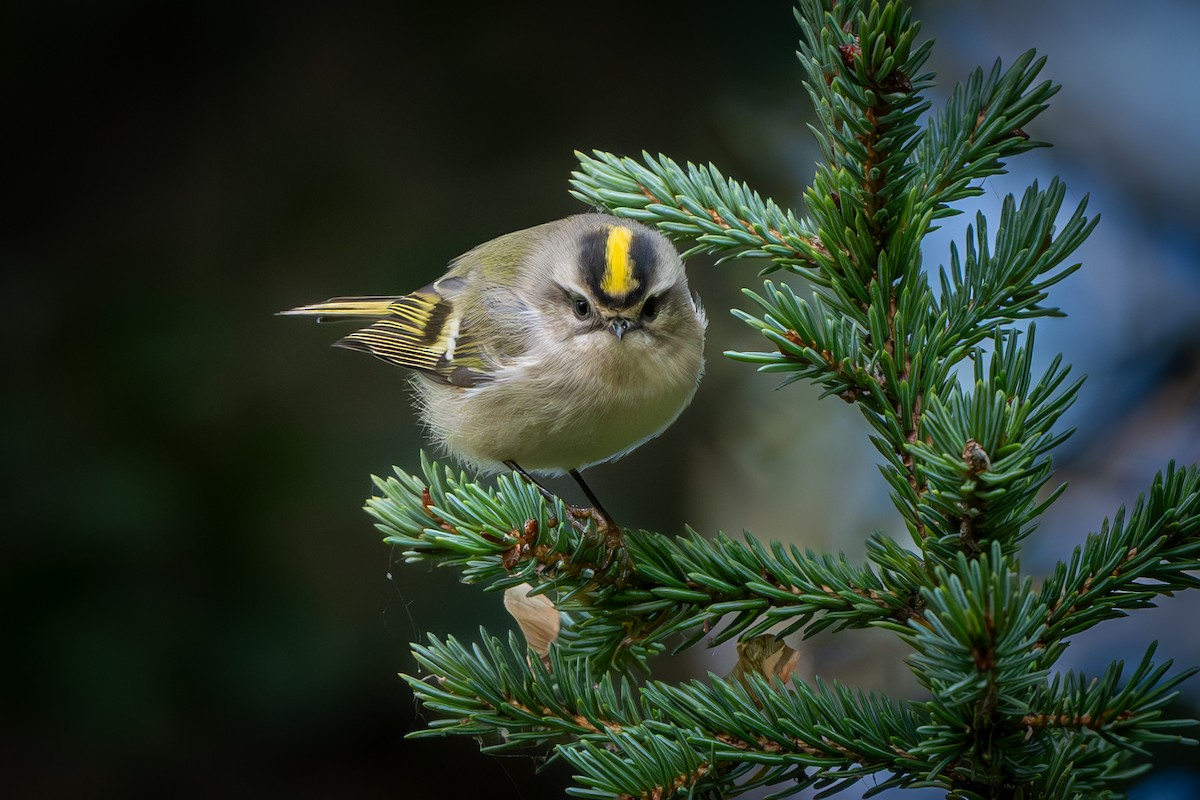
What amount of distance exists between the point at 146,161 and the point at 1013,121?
1927 millimetres

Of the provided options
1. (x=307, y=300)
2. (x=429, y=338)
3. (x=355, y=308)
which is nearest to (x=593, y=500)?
(x=429, y=338)

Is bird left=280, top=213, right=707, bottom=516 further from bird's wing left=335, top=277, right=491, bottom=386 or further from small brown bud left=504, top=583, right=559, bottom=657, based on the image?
small brown bud left=504, top=583, right=559, bottom=657

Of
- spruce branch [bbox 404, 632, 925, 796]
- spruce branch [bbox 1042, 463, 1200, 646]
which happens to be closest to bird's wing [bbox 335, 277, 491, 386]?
spruce branch [bbox 404, 632, 925, 796]

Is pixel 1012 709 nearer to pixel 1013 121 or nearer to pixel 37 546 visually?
pixel 1013 121

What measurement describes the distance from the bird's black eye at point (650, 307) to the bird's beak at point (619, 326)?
0.12 ft

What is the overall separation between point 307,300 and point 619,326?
3.36 ft

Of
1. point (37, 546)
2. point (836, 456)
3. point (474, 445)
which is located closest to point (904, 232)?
point (474, 445)

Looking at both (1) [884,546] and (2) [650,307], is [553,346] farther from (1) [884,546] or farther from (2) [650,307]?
(1) [884,546]

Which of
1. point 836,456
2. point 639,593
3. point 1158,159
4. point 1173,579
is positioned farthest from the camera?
point 836,456

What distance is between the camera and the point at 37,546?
1.88m

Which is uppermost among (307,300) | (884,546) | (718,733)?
(307,300)

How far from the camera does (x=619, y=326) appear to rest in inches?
64.1

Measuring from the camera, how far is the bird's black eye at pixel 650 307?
166 cm

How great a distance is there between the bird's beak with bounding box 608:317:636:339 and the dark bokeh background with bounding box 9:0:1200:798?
72cm
